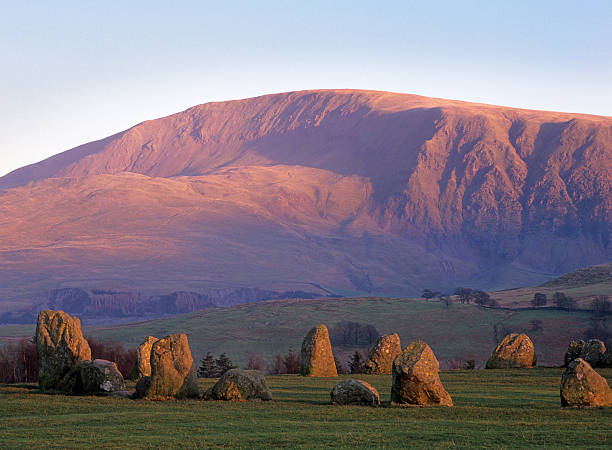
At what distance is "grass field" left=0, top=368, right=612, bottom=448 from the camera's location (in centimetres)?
2330

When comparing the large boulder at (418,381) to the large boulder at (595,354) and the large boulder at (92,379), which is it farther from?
the large boulder at (595,354)

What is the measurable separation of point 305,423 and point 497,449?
7464 millimetres

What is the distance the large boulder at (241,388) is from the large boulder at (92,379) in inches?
205

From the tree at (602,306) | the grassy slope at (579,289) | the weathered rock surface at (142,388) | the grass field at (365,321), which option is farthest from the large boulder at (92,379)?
the grassy slope at (579,289)

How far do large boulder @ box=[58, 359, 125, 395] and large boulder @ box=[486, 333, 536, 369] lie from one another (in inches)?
1009

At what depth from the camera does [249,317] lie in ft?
543

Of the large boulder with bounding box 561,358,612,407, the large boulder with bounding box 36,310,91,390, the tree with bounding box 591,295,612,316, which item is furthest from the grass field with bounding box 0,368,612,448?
the tree with bounding box 591,295,612,316

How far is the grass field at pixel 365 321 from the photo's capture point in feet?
372

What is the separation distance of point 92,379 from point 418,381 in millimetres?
15489

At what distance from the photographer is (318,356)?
161 feet

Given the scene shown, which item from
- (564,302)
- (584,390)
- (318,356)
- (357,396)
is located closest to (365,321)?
(564,302)

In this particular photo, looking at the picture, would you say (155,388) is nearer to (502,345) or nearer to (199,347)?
(502,345)

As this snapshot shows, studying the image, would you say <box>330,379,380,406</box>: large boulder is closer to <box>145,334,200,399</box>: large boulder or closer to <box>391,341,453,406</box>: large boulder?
<box>391,341,453,406</box>: large boulder

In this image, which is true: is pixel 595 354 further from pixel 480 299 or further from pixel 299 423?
pixel 480 299
